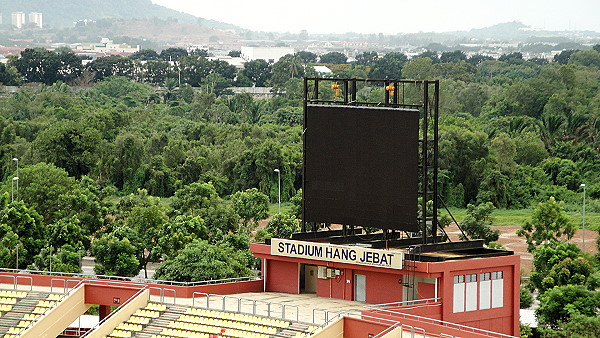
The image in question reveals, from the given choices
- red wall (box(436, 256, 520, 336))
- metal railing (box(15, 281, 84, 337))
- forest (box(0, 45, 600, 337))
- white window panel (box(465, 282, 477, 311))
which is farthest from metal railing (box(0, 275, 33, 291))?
white window panel (box(465, 282, 477, 311))

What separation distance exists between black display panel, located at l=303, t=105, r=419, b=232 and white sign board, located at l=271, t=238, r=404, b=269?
1343 mm

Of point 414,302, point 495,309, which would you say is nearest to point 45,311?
point 414,302

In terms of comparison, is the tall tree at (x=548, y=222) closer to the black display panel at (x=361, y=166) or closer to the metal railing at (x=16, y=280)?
the black display panel at (x=361, y=166)

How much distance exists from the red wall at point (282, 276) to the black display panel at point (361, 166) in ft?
5.60

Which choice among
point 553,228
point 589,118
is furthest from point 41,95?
point 553,228

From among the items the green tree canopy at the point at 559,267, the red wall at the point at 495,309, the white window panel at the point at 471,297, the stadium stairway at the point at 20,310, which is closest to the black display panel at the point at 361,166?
the red wall at the point at 495,309

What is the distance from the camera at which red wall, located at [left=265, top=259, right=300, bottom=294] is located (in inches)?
1563

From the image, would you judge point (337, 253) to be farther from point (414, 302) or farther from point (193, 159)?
point (193, 159)

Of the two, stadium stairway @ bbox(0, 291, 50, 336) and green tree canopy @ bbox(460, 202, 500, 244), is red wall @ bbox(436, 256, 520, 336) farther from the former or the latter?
green tree canopy @ bbox(460, 202, 500, 244)

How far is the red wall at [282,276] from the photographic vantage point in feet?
130

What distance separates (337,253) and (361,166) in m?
2.95

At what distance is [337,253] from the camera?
37.3 metres

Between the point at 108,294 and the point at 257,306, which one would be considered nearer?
the point at 257,306

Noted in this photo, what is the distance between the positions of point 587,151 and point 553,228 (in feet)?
136
